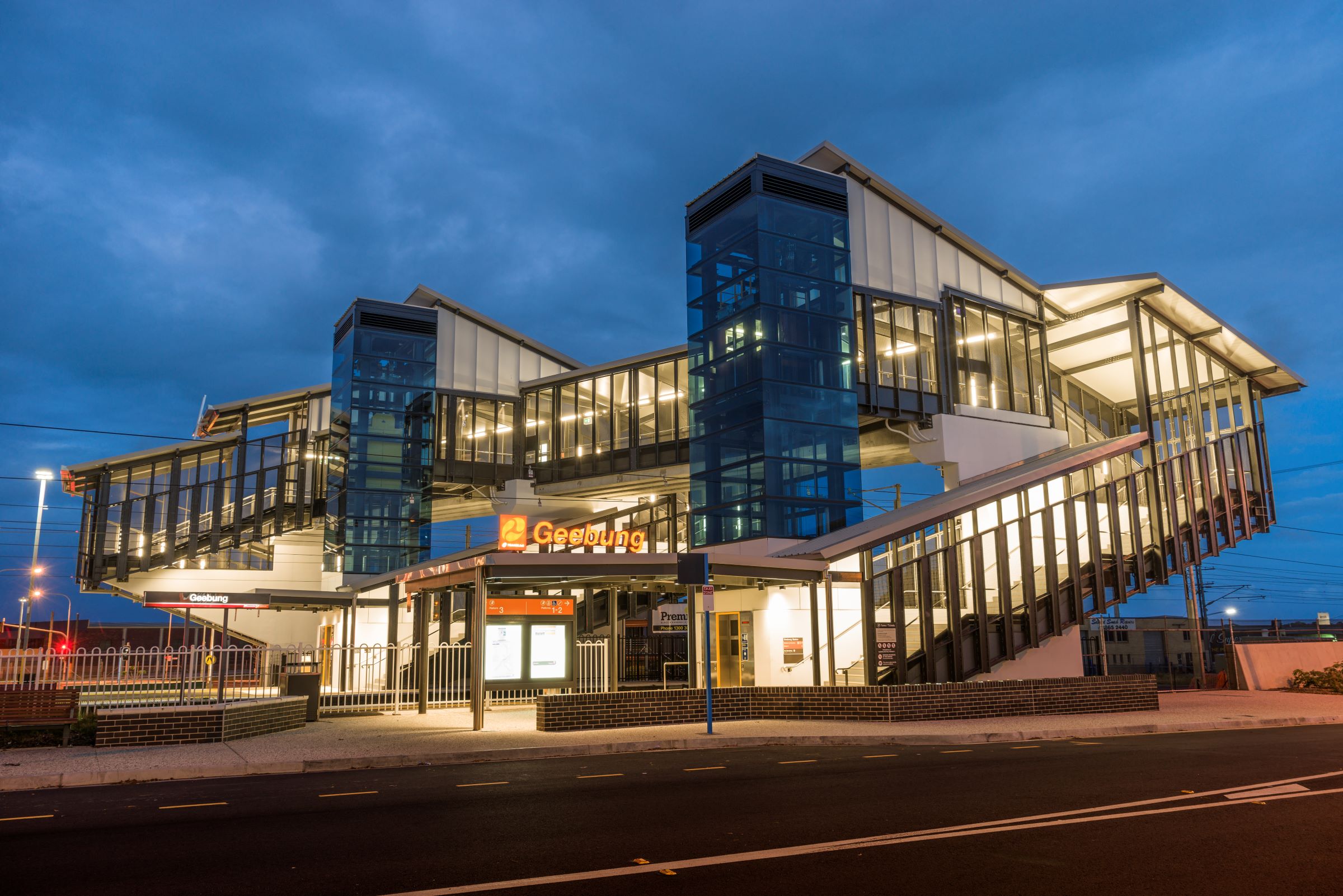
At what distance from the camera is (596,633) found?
35.3 meters

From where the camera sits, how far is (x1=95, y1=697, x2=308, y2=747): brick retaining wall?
14820mm

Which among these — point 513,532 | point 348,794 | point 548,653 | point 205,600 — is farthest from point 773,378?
point 348,794

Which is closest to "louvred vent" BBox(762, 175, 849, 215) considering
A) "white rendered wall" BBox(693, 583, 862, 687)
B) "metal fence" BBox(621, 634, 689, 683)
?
"white rendered wall" BBox(693, 583, 862, 687)

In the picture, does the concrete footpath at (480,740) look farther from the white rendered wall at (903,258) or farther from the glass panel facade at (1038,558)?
the white rendered wall at (903,258)

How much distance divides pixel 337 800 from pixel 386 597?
23.8 metres

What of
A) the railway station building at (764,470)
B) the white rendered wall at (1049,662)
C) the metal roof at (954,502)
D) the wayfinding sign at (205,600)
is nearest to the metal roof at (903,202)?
the railway station building at (764,470)

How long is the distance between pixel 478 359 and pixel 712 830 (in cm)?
3655

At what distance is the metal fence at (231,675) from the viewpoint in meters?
16.8

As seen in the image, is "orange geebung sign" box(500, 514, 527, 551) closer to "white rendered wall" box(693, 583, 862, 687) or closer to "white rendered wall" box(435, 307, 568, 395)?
"white rendered wall" box(693, 583, 862, 687)

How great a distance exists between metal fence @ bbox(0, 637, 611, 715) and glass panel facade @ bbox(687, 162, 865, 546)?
681 cm

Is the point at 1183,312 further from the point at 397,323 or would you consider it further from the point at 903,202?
the point at 397,323

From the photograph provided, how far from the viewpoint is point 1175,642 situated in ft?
224

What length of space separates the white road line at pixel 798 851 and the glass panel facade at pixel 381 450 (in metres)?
34.2

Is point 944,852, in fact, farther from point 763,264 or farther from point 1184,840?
point 763,264
